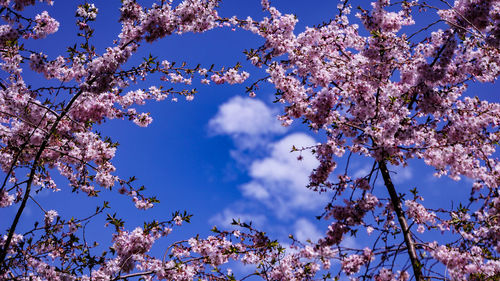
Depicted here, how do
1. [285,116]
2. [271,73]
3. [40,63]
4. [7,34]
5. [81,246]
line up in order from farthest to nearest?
[285,116], [271,73], [81,246], [40,63], [7,34]

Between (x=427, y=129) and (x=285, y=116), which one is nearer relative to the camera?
(x=427, y=129)

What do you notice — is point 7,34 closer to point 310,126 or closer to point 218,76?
point 218,76

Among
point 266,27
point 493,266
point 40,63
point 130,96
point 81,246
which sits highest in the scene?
point 266,27

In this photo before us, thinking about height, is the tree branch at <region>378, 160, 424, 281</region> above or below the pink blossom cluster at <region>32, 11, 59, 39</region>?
below

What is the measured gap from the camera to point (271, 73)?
8602mm

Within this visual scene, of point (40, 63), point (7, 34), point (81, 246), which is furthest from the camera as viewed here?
point (81, 246)

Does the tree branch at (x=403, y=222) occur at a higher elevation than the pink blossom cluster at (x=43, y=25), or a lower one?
lower

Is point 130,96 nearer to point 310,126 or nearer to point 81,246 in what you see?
point 81,246

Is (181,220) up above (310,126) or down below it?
below

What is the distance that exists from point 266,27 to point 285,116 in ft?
7.72

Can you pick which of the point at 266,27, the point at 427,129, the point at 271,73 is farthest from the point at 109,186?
the point at 427,129

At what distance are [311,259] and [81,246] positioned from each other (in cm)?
477

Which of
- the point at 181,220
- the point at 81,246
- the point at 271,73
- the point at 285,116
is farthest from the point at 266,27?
the point at 81,246

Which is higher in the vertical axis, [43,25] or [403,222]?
[43,25]
